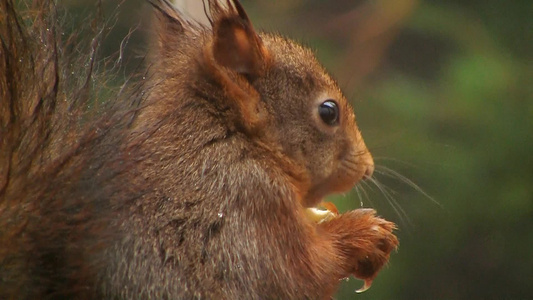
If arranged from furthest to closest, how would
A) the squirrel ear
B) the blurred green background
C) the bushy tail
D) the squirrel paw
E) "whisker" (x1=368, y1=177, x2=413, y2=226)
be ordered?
the blurred green background → "whisker" (x1=368, y1=177, x2=413, y2=226) → the squirrel paw → the squirrel ear → the bushy tail

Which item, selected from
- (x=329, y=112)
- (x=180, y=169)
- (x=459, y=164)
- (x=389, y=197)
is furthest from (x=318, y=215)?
(x=459, y=164)

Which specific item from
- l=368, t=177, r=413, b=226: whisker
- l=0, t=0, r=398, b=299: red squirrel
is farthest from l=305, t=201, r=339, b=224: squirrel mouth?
l=368, t=177, r=413, b=226: whisker

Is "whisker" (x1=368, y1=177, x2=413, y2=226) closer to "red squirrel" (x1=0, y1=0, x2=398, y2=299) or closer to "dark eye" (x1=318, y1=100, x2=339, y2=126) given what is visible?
"red squirrel" (x1=0, y1=0, x2=398, y2=299)

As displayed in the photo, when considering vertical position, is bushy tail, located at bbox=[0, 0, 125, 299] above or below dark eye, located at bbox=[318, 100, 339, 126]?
below

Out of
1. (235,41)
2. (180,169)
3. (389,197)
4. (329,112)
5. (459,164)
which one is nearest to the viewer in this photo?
(180,169)

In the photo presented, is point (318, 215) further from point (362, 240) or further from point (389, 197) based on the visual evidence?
point (389, 197)

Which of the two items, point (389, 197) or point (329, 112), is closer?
point (329, 112)
